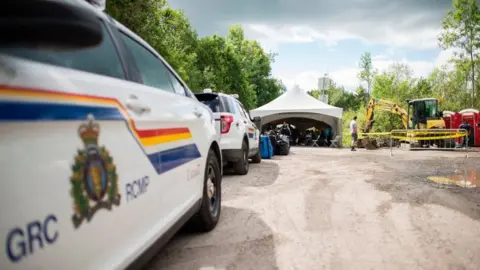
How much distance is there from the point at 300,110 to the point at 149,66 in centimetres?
2038

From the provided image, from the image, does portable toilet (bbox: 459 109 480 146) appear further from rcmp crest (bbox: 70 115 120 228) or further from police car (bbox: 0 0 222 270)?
rcmp crest (bbox: 70 115 120 228)

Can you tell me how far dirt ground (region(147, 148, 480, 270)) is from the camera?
2850 mm

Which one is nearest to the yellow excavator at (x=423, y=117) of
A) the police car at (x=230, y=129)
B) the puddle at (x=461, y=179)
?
the puddle at (x=461, y=179)

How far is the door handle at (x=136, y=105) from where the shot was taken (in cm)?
181

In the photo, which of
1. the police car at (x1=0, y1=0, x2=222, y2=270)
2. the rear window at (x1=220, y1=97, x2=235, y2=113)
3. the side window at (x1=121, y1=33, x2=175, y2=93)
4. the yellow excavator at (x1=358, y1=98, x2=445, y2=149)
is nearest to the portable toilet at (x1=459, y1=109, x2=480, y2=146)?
the yellow excavator at (x1=358, y1=98, x2=445, y2=149)

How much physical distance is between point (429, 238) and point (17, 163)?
360 cm

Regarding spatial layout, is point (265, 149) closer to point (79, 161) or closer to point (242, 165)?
point (242, 165)

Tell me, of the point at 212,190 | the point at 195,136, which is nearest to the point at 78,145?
the point at 195,136

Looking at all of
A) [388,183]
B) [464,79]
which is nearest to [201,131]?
[388,183]

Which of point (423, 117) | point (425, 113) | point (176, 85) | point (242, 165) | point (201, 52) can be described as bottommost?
point (242, 165)

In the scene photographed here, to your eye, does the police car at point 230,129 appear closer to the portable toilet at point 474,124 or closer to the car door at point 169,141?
the car door at point 169,141

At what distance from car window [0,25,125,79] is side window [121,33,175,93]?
1.09 feet

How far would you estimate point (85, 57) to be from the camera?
163 centimetres

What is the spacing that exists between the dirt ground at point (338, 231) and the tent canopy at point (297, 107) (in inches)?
627
